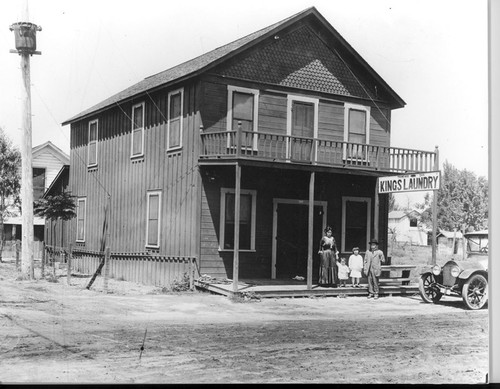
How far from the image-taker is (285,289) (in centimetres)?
1559

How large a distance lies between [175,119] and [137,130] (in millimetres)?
1542

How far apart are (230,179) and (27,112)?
788cm

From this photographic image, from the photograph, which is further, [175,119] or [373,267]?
[175,119]

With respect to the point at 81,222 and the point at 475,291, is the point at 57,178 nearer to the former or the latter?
the point at 81,222

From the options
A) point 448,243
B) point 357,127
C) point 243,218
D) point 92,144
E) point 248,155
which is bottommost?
point 448,243

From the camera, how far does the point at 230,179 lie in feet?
57.5

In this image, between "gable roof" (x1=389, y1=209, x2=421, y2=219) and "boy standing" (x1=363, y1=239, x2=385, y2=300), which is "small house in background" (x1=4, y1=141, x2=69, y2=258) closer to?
"boy standing" (x1=363, y1=239, x2=385, y2=300)

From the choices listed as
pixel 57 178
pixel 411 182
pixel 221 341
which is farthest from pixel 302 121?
pixel 221 341

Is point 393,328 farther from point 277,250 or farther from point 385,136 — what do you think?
point 385,136

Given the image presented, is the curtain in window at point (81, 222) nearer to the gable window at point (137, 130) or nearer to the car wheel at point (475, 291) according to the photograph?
the gable window at point (137, 130)

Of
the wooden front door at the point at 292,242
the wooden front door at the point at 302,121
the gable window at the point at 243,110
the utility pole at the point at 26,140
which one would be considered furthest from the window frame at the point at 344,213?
the utility pole at the point at 26,140

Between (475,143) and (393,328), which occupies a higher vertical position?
(475,143)

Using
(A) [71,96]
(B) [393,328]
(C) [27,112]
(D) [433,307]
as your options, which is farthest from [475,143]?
(C) [27,112]

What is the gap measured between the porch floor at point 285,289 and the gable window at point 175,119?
4107 millimetres
